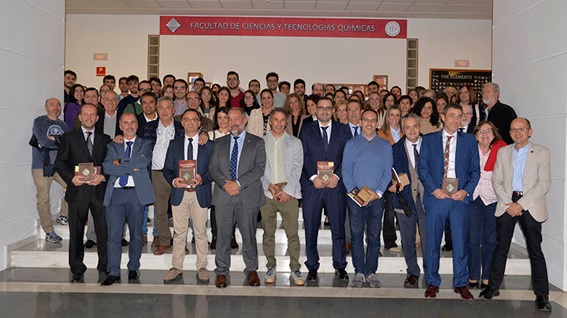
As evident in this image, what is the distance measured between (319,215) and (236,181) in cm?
99

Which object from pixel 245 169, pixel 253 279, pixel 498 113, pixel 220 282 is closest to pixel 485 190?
pixel 498 113

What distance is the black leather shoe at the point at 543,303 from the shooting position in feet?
14.9

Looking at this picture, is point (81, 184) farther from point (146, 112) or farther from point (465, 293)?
point (465, 293)

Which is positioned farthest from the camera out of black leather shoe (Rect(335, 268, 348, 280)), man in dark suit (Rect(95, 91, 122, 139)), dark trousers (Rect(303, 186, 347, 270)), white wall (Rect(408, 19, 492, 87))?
white wall (Rect(408, 19, 492, 87))

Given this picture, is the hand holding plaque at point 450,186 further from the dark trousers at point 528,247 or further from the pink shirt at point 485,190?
the dark trousers at point 528,247

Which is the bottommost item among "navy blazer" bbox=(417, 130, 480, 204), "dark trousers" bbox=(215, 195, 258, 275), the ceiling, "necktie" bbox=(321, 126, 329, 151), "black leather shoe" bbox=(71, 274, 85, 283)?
"black leather shoe" bbox=(71, 274, 85, 283)

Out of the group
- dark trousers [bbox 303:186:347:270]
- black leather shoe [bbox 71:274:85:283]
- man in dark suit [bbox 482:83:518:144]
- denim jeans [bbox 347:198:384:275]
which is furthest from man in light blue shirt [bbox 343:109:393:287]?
black leather shoe [bbox 71:274:85:283]

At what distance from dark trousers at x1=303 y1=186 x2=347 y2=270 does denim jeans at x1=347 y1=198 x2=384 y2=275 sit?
0.46 feet

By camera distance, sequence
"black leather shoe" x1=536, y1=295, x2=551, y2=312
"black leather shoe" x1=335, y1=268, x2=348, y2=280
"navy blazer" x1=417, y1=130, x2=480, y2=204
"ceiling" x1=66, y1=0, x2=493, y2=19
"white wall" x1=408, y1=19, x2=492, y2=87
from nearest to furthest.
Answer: "black leather shoe" x1=536, y1=295, x2=551, y2=312
"navy blazer" x1=417, y1=130, x2=480, y2=204
"black leather shoe" x1=335, y1=268, x2=348, y2=280
"ceiling" x1=66, y1=0, x2=493, y2=19
"white wall" x1=408, y1=19, x2=492, y2=87

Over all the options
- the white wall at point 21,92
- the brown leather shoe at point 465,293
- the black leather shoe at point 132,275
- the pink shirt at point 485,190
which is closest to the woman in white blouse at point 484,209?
the pink shirt at point 485,190

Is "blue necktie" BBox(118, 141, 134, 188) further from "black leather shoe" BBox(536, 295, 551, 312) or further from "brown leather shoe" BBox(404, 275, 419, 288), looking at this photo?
"black leather shoe" BBox(536, 295, 551, 312)

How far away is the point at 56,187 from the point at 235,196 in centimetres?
338

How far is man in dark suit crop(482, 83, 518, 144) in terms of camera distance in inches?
230

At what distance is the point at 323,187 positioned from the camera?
16.8 ft
